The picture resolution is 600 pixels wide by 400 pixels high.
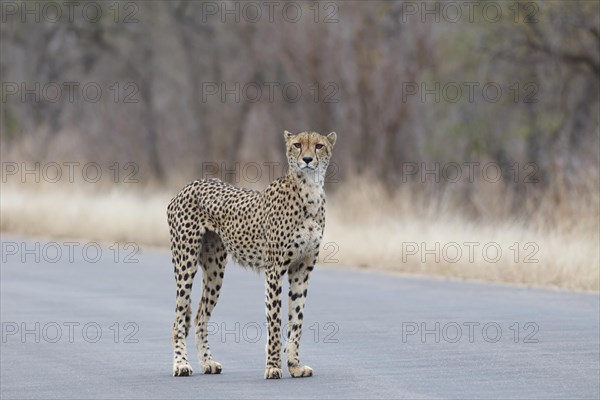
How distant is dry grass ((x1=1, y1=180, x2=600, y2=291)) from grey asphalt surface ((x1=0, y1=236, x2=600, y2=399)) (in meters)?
0.72

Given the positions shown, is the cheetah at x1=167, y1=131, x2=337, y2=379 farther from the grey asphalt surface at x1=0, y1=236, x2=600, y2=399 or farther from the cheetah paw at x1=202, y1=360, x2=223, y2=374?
the grey asphalt surface at x1=0, y1=236, x2=600, y2=399

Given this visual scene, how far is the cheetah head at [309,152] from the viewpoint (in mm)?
10188

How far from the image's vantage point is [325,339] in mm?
13023

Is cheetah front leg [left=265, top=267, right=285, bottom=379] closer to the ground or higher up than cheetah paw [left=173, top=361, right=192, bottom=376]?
higher up

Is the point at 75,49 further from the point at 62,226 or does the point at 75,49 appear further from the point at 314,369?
the point at 314,369

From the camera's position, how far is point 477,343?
12.6 meters

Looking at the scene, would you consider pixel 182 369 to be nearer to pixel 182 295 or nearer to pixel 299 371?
pixel 182 295

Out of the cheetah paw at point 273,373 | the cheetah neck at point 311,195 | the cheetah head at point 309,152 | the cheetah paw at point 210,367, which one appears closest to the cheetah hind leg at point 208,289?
the cheetah paw at point 210,367

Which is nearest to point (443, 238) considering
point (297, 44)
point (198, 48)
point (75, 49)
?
point (297, 44)

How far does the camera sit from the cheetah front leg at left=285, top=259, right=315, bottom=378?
34.3 feet

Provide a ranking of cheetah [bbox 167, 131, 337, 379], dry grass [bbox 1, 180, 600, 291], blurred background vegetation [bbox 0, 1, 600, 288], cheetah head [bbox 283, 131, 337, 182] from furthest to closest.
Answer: blurred background vegetation [bbox 0, 1, 600, 288]
dry grass [bbox 1, 180, 600, 291]
cheetah [bbox 167, 131, 337, 379]
cheetah head [bbox 283, 131, 337, 182]

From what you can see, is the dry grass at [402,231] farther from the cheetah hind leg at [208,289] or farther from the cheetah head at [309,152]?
the cheetah head at [309,152]

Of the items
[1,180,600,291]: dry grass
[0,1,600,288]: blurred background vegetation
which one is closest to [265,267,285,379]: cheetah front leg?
[1,180,600,291]: dry grass

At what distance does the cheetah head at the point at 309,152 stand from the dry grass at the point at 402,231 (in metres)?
7.14
